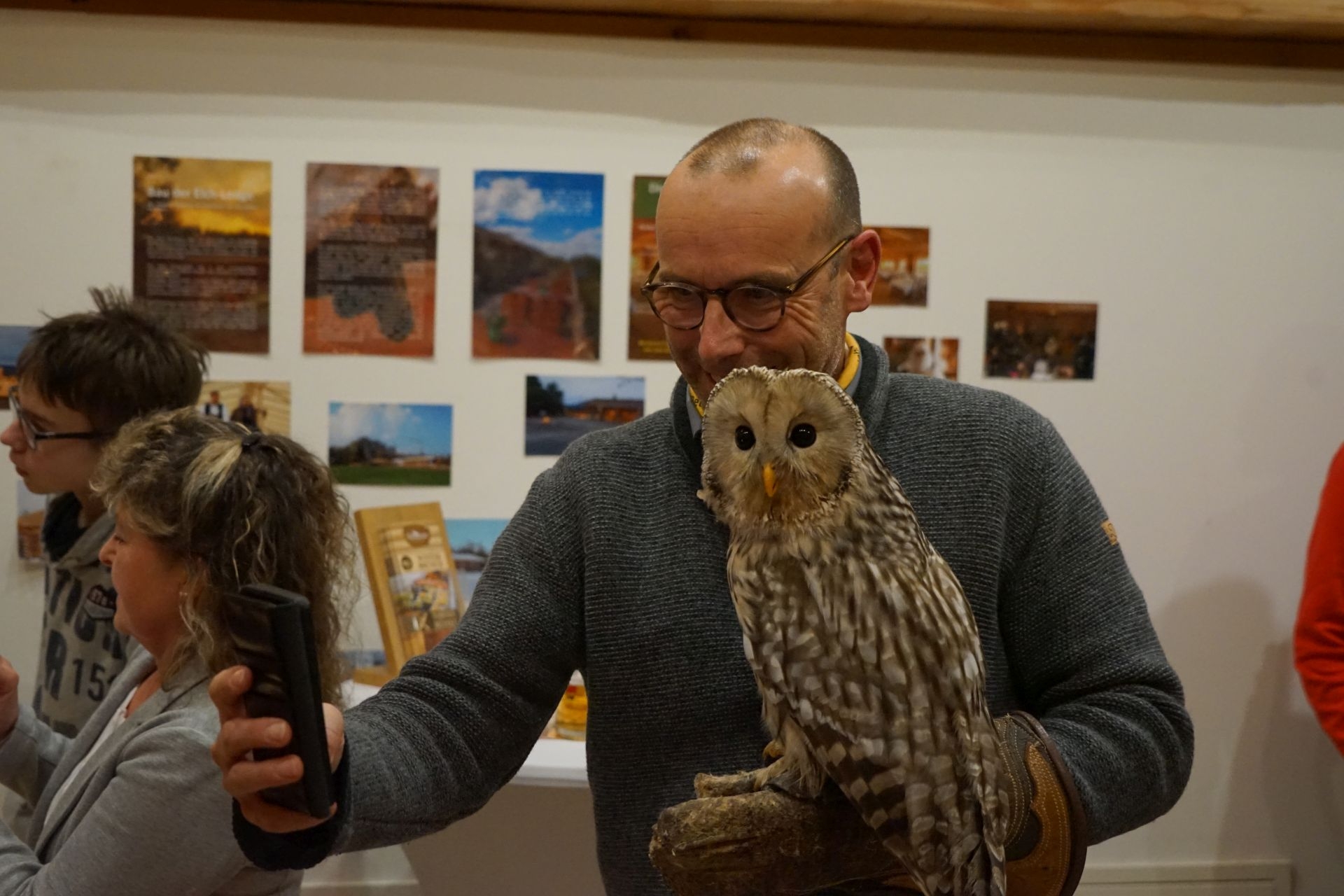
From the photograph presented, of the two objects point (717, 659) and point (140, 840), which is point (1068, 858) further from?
point (140, 840)

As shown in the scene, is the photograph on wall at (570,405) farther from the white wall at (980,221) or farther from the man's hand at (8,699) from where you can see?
the man's hand at (8,699)

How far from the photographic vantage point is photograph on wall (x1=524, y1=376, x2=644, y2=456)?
2225 mm

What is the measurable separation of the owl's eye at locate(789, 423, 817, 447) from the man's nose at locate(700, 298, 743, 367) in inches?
8.9

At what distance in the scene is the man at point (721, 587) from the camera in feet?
3.52

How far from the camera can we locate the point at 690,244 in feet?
3.56

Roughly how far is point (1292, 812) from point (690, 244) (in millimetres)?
2100

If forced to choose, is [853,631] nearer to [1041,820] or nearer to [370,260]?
[1041,820]

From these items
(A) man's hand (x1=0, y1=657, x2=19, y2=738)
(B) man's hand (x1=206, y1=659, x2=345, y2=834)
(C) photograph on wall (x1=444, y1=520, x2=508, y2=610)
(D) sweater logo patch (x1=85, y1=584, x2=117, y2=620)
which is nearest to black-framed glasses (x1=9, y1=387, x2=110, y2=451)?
(D) sweater logo patch (x1=85, y1=584, x2=117, y2=620)

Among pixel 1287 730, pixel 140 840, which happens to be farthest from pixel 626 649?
pixel 1287 730

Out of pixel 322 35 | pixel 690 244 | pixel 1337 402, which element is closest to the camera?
pixel 690 244

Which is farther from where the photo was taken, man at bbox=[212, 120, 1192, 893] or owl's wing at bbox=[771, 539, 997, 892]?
man at bbox=[212, 120, 1192, 893]

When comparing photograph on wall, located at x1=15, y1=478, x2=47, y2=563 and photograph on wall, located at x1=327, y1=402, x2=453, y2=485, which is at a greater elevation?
photograph on wall, located at x1=327, y1=402, x2=453, y2=485

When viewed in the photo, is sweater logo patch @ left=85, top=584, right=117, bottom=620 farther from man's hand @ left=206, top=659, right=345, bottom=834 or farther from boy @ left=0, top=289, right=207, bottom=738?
man's hand @ left=206, top=659, right=345, bottom=834

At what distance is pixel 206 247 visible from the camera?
84.7 inches
